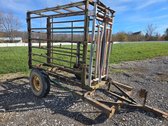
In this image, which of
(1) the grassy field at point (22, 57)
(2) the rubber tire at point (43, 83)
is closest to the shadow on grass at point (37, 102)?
(2) the rubber tire at point (43, 83)

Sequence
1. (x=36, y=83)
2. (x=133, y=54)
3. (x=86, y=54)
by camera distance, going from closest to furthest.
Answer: (x=86, y=54) → (x=36, y=83) → (x=133, y=54)

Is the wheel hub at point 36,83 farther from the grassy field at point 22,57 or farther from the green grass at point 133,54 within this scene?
the green grass at point 133,54

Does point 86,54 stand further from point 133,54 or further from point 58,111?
point 133,54

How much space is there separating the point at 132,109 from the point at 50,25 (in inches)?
130

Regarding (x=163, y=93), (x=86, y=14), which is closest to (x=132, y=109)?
(x=163, y=93)

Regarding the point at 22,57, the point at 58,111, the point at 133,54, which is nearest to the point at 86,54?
the point at 58,111

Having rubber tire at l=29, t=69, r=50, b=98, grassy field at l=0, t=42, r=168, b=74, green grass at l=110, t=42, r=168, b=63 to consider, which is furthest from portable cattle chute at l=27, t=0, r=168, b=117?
green grass at l=110, t=42, r=168, b=63

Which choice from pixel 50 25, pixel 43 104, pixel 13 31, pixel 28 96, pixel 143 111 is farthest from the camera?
pixel 13 31

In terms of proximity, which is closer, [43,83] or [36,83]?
[43,83]

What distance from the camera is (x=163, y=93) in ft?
16.2

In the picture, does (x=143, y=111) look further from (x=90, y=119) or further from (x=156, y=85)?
(x=156, y=85)

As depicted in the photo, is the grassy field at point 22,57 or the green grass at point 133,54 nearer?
the grassy field at point 22,57

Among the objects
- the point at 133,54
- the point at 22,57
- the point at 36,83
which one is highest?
the point at 133,54

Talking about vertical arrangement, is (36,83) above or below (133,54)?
below
